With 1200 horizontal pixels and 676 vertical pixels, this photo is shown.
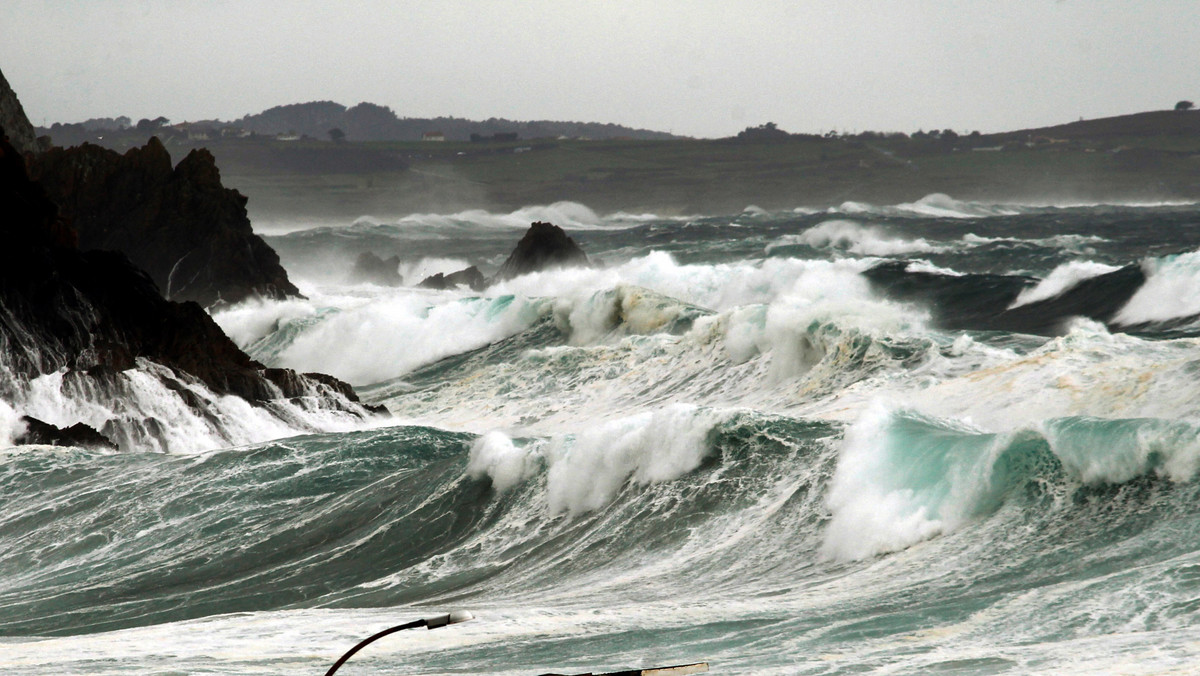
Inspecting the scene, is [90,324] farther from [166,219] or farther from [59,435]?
[166,219]

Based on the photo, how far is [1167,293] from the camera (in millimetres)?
35625

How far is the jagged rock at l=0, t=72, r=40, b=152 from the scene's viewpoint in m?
44.4

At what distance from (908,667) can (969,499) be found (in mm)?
4412

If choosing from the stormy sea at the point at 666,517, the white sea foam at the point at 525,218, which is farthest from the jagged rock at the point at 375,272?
the white sea foam at the point at 525,218

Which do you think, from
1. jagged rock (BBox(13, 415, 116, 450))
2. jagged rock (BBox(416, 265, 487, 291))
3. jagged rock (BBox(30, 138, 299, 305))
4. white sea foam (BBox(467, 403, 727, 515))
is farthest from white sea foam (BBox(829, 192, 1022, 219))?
white sea foam (BBox(467, 403, 727, 515))

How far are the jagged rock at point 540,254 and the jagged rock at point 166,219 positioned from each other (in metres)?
12.0

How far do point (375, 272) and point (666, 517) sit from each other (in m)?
50.8

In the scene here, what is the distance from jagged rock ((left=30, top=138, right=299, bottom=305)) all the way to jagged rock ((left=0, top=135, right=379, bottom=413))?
1661 cm

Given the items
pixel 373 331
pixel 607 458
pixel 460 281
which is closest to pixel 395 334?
pixel 373 331

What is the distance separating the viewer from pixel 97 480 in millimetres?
18812

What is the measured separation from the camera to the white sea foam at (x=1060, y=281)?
133 feet

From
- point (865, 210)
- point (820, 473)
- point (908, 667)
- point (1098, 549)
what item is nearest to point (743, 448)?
point (820, 473)

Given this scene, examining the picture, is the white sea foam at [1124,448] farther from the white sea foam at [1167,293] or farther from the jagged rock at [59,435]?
the white sea foam at [1167,293]

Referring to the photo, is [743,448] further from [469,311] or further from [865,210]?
[865,210]
